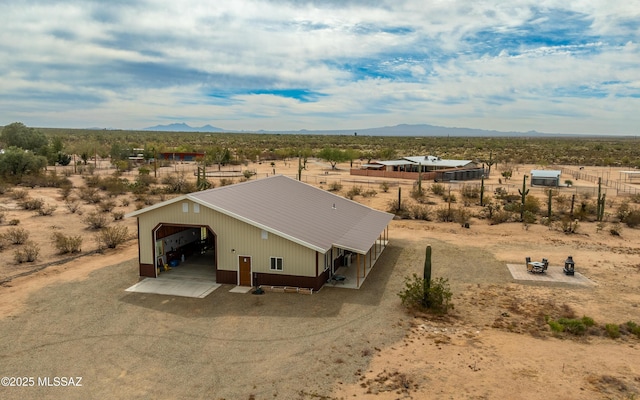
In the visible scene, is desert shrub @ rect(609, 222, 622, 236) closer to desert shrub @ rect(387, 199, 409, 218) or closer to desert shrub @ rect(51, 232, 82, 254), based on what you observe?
desert shrub @ rect(387, 199, 409, 218)

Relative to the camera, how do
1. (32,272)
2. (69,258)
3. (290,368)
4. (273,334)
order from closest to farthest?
1. (290,368)
2. (273,334)
3. (32,272)
4. (69,258)

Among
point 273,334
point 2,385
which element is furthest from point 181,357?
point 2,385

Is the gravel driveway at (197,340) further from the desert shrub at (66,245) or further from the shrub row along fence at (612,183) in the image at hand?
the shrub row along fence at (612,183)

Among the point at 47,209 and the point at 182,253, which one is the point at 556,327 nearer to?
the point at 182,253

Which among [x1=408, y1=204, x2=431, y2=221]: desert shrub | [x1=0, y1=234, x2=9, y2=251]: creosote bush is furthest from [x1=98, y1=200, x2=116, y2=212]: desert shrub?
[x1=408, y1=204, x2=431, y2=221]: desert shrub

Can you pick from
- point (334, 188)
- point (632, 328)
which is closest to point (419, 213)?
point (334, 188)

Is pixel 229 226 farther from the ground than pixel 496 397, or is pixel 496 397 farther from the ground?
pixel 229 226

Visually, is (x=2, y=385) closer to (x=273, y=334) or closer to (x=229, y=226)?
(x=273, y=334)
